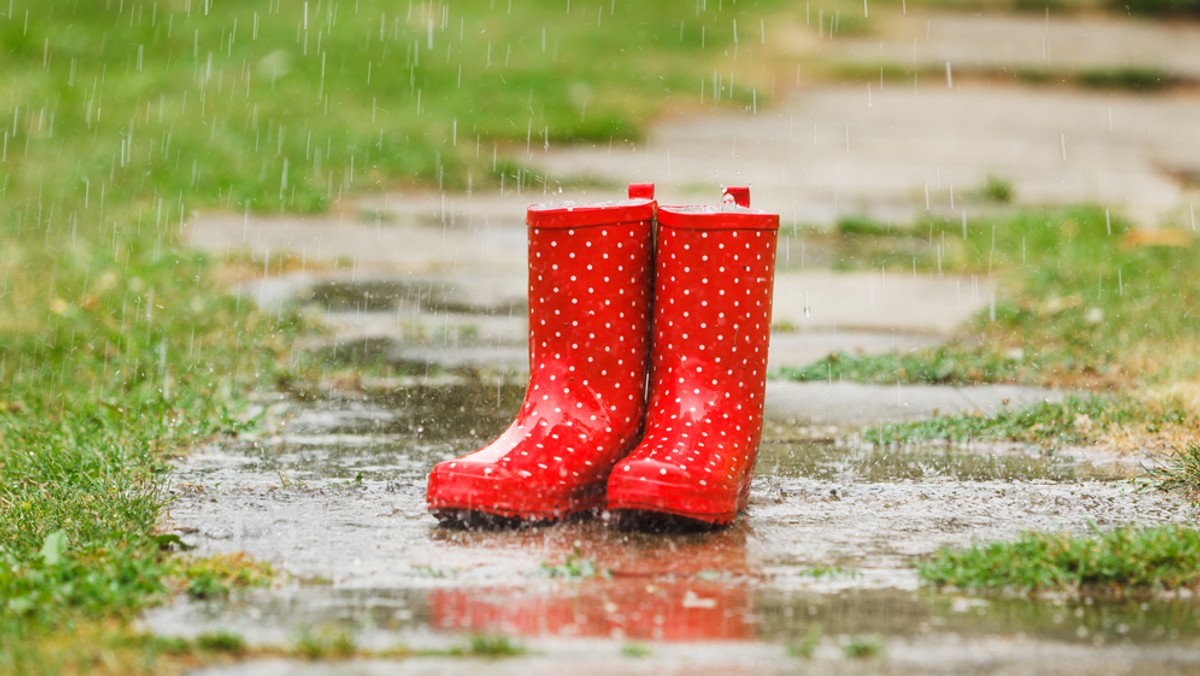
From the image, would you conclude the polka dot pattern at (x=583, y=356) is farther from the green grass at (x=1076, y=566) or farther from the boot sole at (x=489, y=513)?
the green grass at (x=1076, y=566)

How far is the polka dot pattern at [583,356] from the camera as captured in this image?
10.1 ft

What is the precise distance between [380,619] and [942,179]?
242 inches

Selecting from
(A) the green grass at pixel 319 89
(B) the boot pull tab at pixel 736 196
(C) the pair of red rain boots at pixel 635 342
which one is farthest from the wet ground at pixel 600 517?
(A) the green grass at pixel 319 89

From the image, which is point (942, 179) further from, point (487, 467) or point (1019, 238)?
point (487, 467)

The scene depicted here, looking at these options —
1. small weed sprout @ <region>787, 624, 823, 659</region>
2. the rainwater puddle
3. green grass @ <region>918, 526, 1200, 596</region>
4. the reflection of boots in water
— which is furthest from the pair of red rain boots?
small weed sprout @ <region>787, 624, 823, 659</region>

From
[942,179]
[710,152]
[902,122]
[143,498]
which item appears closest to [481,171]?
[710,152]

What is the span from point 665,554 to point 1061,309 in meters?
2.83

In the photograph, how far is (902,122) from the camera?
9750 mm

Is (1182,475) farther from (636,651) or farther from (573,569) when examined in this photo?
(636,651)

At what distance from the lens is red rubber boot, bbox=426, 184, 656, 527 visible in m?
3.07

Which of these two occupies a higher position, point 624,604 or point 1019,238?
point 1019,238

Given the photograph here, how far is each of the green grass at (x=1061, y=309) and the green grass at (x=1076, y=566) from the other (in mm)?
1610

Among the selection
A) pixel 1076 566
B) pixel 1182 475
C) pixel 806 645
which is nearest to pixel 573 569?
pixel 806 645

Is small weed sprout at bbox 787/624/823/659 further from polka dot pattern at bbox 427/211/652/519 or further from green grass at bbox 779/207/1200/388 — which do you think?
green grass at bbox 779/207/1200/388
